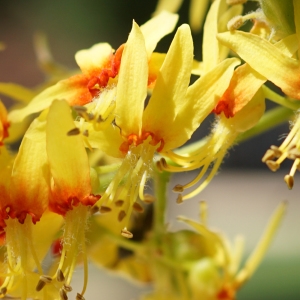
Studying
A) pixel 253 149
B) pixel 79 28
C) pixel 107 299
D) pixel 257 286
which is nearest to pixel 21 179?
pixel 257 286

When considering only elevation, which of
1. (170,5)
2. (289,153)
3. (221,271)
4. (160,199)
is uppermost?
(170,5)

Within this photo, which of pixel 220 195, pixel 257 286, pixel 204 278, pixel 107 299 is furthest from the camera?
pixel 220 195

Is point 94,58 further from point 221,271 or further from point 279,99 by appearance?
point 221,271

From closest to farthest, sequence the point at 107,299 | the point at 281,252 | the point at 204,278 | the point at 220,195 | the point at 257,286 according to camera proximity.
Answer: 1. the point at 204,278
2. the point at 257,286
3. the point at 281,252
4. the point at 107,299
5. the point at 220,195

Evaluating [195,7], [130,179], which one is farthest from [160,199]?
[195,7]

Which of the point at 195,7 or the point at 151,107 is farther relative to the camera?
the point at 195,7

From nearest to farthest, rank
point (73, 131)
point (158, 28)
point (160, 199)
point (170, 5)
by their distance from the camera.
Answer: point (73, 131), point (158, 28), point (160, 199), point (170, 5)

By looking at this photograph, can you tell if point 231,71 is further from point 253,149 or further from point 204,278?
point 253,149

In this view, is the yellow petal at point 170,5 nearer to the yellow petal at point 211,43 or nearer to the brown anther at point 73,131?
the yellow petal at point 211,43
